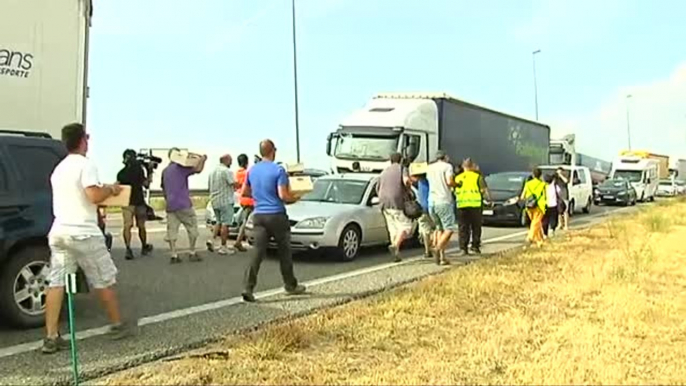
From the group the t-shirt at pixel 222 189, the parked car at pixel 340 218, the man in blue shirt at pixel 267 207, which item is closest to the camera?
the man in blue shirt at pixel 267 207

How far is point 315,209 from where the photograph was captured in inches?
512

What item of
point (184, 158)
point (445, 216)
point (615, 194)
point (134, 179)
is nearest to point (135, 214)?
point (134, 179)

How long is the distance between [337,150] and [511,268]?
1146 cm

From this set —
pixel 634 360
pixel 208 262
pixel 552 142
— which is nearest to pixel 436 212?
pixel 208 262

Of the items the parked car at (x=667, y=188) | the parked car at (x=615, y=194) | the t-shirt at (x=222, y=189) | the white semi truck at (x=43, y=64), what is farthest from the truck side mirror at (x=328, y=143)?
the parked car at (x=667, y=188)

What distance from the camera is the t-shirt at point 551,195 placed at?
617 inches

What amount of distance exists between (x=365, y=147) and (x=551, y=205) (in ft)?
23.0

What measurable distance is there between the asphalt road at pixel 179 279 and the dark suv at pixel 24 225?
10.4 inches

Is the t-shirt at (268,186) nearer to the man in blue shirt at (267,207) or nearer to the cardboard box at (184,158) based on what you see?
the man in blue shirt at (267,207)

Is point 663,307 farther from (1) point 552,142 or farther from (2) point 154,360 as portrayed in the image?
(1) point 552,142

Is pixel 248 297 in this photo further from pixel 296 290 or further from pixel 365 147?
pixel 365 147

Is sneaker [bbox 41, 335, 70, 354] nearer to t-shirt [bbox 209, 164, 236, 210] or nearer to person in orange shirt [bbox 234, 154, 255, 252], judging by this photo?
person in orange shirt [bbox 234, 154, 255, 252]

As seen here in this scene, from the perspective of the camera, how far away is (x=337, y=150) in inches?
866

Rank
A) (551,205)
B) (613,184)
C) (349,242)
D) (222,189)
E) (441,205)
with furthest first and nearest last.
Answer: (613,184)
(551,205)
(222,189)
(349,242)
(441,205)
